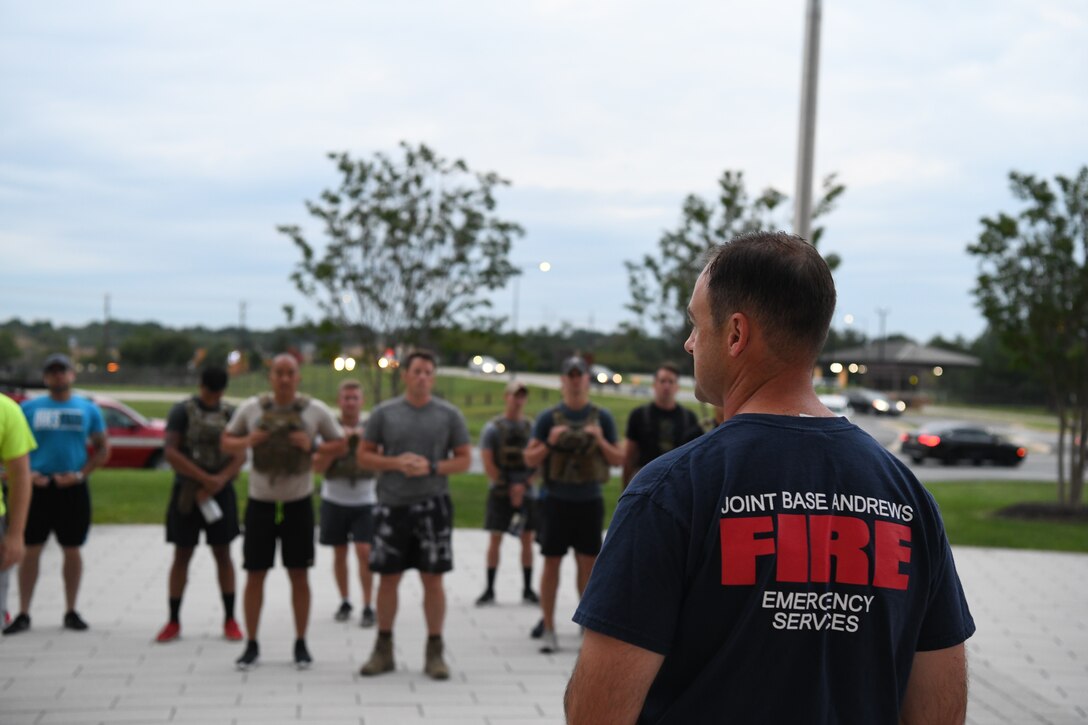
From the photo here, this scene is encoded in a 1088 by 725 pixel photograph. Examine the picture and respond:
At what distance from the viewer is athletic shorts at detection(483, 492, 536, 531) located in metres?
10.4

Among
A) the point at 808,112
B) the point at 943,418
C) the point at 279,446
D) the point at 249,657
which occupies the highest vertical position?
the point at 808,112

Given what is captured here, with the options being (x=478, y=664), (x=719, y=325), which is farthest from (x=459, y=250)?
(x=719, y=325)

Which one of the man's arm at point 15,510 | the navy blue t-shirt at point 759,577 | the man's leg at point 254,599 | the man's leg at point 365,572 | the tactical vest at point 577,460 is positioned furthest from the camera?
the man's leg at point 365,572

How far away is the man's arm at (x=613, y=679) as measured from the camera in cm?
207

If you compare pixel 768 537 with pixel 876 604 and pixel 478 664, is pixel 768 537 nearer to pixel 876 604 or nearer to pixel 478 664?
pixel 876 604

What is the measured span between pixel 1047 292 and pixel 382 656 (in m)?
13.7

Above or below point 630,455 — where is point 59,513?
below

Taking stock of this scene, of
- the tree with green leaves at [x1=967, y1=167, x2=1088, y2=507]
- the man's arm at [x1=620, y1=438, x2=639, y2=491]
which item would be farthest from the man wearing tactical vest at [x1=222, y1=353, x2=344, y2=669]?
the tree with green leaves at [x1=967, y1=167, x2=1088, y2=507]

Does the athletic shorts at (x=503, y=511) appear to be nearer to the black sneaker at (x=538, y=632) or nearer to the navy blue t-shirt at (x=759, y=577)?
the black sneaker at (x=538, y=632)

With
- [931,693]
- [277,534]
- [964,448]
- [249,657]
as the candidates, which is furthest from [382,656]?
[964,448]

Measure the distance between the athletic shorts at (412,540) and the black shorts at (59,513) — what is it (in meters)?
2.66

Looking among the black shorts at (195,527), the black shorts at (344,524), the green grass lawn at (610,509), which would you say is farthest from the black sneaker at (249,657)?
the green grass lawn at (610,509)

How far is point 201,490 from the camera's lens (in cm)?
865

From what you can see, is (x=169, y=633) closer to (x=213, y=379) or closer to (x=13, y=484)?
(x=213, y=379)
